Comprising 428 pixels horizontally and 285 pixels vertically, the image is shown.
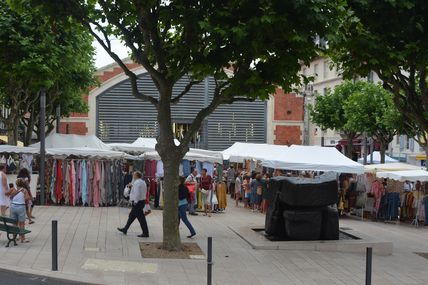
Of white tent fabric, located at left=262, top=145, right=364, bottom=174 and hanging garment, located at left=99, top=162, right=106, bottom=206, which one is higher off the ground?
white tent fabric, located at left=262, top=145, right=364, bottom=174

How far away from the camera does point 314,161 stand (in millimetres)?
21281

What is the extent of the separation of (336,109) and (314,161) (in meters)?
19.0

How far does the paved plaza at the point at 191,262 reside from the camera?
33.4 ft

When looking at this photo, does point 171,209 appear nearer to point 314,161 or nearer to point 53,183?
point 314,161

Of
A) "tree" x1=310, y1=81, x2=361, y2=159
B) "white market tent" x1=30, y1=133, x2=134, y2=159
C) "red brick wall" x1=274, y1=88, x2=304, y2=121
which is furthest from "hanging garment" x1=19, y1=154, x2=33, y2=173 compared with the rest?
"red brick wall" x1=274, y1=88, x2=304, y2=121

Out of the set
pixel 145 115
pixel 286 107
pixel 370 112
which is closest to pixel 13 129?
pixel 145 115

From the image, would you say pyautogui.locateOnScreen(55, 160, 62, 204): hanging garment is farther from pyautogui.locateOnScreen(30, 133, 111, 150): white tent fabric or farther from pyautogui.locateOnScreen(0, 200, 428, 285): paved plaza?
pyautogui.locateOnScreen(0, 200, 428, 285): paved plaza

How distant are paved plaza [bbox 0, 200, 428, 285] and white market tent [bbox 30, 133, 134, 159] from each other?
5174 mm

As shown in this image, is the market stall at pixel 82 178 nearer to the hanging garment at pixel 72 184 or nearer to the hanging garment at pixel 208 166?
the hanging garment at pixel 72 184

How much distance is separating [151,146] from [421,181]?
12.6 meters

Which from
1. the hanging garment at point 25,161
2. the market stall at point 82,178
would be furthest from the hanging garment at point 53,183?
the hanging garment at point 25,161

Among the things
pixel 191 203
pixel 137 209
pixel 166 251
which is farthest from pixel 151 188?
pixel 166 251

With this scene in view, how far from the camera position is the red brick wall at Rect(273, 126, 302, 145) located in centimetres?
4294

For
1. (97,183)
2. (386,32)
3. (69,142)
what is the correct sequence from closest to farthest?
(386,32), (97,183), (69,142)
